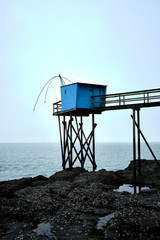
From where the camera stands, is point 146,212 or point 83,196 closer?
point 146,212

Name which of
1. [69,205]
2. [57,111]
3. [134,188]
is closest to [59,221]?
[69,205]

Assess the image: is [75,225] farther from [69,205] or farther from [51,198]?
[51,198]

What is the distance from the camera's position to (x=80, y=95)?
22094mm

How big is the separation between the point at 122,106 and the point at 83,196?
29.8ft

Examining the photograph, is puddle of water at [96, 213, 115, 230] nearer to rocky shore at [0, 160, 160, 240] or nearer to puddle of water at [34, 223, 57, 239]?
rocky shore at [0, 160, 160, 240]

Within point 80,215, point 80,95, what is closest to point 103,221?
point 80,215

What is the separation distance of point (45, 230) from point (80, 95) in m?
14.6

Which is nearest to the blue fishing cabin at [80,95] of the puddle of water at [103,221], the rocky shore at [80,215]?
the rocky shore at [80,215]

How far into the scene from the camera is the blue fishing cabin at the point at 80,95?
21984 mm

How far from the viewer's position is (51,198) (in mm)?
12812

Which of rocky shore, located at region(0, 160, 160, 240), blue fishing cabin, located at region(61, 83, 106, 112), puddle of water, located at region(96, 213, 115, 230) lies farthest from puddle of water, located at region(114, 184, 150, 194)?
blue fishing cabin, located at region(61, 83, 106, 112)

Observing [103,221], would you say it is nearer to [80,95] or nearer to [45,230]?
[45,230]

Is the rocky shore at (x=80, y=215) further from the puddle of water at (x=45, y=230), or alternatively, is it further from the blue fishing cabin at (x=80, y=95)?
the blue fishing cabin at (x=80, y=95)

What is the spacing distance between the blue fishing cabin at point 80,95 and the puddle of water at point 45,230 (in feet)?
43.2
